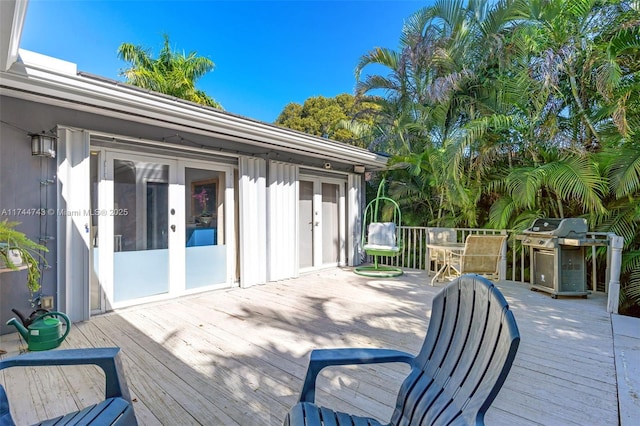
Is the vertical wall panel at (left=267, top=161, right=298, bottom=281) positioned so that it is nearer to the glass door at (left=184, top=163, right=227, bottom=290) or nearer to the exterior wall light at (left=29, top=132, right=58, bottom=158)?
the glass door at (left=184, top=163, right=227, bottom=290)

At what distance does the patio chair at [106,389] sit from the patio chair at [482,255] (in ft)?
14.3

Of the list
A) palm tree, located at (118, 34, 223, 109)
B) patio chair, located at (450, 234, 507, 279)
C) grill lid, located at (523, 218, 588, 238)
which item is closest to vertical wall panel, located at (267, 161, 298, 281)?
patio chair, located at (450, 234, 507, 279)

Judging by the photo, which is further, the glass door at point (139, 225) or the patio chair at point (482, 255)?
the patio chair at point (482, 255)

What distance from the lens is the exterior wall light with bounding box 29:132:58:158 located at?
10.6 ft

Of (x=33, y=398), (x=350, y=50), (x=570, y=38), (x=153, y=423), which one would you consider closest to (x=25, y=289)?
(x=33, y=398)

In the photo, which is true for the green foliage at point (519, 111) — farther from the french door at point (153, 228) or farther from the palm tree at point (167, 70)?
the palm tree at point (167, 70)

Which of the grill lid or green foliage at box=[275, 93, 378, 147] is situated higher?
green foliage at box=[275, 93, 378, 147]

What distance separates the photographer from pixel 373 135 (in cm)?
932

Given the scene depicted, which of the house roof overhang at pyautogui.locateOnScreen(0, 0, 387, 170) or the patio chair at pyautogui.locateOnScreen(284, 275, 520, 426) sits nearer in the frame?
the patio chair at pyautogui.locateOnScreen(284, 275, 520, 426)

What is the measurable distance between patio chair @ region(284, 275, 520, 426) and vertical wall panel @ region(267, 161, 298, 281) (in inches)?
168

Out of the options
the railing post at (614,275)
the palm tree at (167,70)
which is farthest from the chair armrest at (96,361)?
the palm tree at (167,70)

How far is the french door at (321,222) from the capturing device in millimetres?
6398

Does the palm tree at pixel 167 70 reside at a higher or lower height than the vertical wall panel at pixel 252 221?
higher

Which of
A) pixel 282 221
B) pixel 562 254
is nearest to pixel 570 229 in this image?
pixel 562 254
